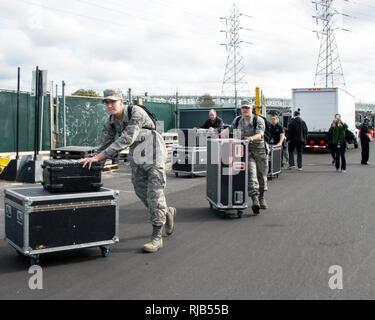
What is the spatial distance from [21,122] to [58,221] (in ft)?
36.1

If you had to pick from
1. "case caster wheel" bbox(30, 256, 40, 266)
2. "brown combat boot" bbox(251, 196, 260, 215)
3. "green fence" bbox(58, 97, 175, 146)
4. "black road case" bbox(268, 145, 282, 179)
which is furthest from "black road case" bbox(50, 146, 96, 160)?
"case caster wheel" bbox(30, 256, 40, 266)

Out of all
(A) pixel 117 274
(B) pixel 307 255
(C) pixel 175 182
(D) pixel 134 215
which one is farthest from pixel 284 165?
(A) pixel 117 274

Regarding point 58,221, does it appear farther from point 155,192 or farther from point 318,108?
point 318,108

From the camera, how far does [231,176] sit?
339 inches

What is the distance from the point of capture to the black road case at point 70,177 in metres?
5.75

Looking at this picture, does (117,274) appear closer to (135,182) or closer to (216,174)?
(135,182)

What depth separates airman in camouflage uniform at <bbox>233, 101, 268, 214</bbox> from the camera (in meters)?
8.73

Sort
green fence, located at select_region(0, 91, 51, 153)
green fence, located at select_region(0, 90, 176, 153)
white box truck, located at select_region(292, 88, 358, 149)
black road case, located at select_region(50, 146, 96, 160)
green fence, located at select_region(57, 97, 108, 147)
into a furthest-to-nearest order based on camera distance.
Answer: white box truck, located at select_region(292, 88, 358, 149) → green fence, located at select_region(57, 97, 108, 147) → green fence, located at select_region(0, 90, 176, 153) → green fence, located at select_region(0, 91, 51, 153) → black road case, located at select_region(50, 146, 96, 160)

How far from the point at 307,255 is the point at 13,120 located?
11883mm

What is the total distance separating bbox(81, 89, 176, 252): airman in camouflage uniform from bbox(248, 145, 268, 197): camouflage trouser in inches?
102

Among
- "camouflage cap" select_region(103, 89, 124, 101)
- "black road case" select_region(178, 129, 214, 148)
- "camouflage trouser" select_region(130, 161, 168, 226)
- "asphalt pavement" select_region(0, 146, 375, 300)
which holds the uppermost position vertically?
"camouflage cap" select_region(103, 89, 124, 101)

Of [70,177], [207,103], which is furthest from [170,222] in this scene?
[207,103]

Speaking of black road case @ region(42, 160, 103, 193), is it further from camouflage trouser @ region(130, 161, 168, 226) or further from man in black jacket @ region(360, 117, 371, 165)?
man in black jacket @ region(360, 117, 371, 165)
